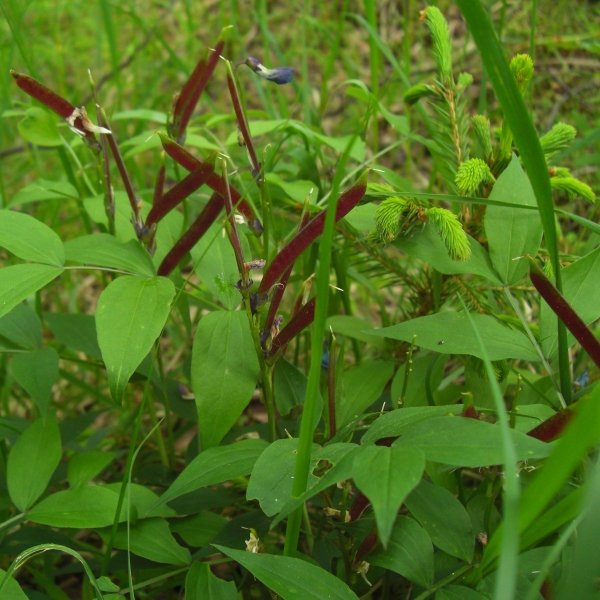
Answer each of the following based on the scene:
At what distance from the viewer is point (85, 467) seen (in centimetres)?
119

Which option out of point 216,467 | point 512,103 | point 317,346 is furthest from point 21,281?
point 512,103

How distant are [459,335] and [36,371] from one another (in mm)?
753

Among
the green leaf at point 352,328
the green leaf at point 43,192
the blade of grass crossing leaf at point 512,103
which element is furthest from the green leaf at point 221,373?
the green leaf at point 43,192

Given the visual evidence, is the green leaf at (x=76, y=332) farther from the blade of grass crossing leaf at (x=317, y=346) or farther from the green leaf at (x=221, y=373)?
the blade of grass crossing leaf at (x=317, y=346)

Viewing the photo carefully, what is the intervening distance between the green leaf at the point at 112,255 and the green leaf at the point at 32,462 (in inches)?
11.6

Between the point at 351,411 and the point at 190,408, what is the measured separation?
0.45 meters

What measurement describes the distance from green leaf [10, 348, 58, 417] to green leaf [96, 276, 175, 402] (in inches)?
11.7

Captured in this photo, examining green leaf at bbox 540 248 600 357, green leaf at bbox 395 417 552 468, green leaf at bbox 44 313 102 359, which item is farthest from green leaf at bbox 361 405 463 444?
green leaf at bbox 44 313 102 359

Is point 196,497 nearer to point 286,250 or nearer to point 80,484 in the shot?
point 80,484

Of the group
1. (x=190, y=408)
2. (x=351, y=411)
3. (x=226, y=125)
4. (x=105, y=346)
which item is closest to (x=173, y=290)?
(x=105, y=346)

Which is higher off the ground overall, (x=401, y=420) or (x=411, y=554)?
(x=401, y=420)

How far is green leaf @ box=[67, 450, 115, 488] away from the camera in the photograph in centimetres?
117

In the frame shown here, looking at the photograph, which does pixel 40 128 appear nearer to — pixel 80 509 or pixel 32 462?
pixel 32 462

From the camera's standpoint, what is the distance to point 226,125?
117 inches
